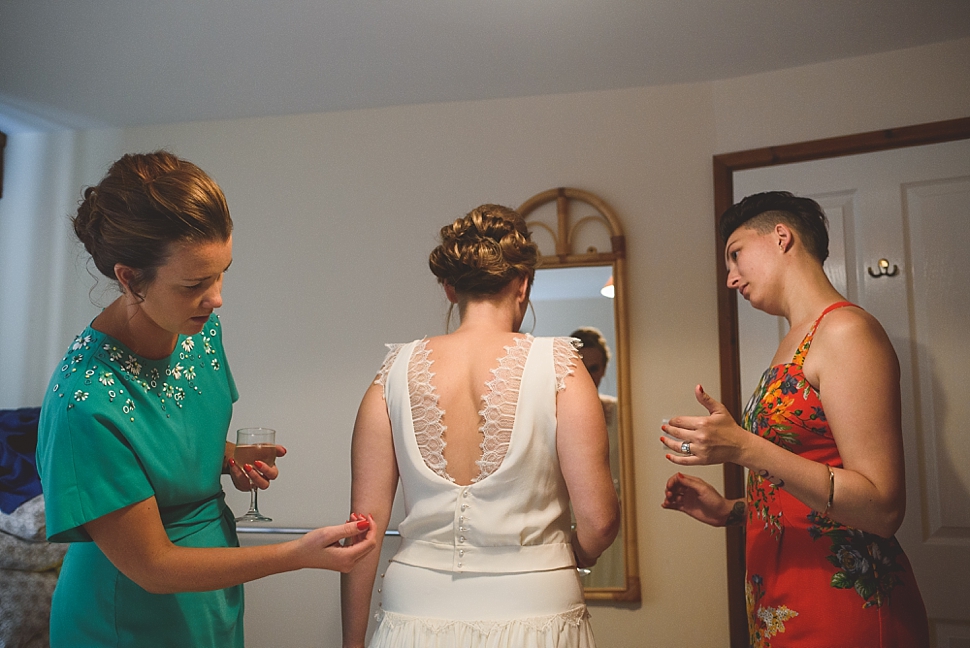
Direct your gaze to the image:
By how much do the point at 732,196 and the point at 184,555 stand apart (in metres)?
2.22

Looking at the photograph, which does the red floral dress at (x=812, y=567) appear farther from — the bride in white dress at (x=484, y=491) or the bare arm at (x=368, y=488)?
the bare arm at (x=368, y=488)

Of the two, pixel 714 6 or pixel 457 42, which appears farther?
pixel 457 42

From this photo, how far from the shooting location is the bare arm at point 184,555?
122cm

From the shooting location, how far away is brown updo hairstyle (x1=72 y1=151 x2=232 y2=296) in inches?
49.7

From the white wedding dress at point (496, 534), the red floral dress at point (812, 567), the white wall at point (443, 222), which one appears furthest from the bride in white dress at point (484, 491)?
the white wall at point (443, 222)

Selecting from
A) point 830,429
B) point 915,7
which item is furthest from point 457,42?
point 830,429

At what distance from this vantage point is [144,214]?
49.6 inches

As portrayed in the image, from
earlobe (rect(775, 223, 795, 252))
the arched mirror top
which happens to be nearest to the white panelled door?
the arched mirror top

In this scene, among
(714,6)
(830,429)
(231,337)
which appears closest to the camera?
(830,429)

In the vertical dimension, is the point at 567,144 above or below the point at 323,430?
above

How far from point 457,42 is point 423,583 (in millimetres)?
1853

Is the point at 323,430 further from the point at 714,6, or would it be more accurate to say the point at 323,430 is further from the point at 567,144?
the point at 714,6

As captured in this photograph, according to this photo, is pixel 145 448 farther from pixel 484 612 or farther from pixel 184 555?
pixel 484 612

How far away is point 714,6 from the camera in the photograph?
7.70 ft
